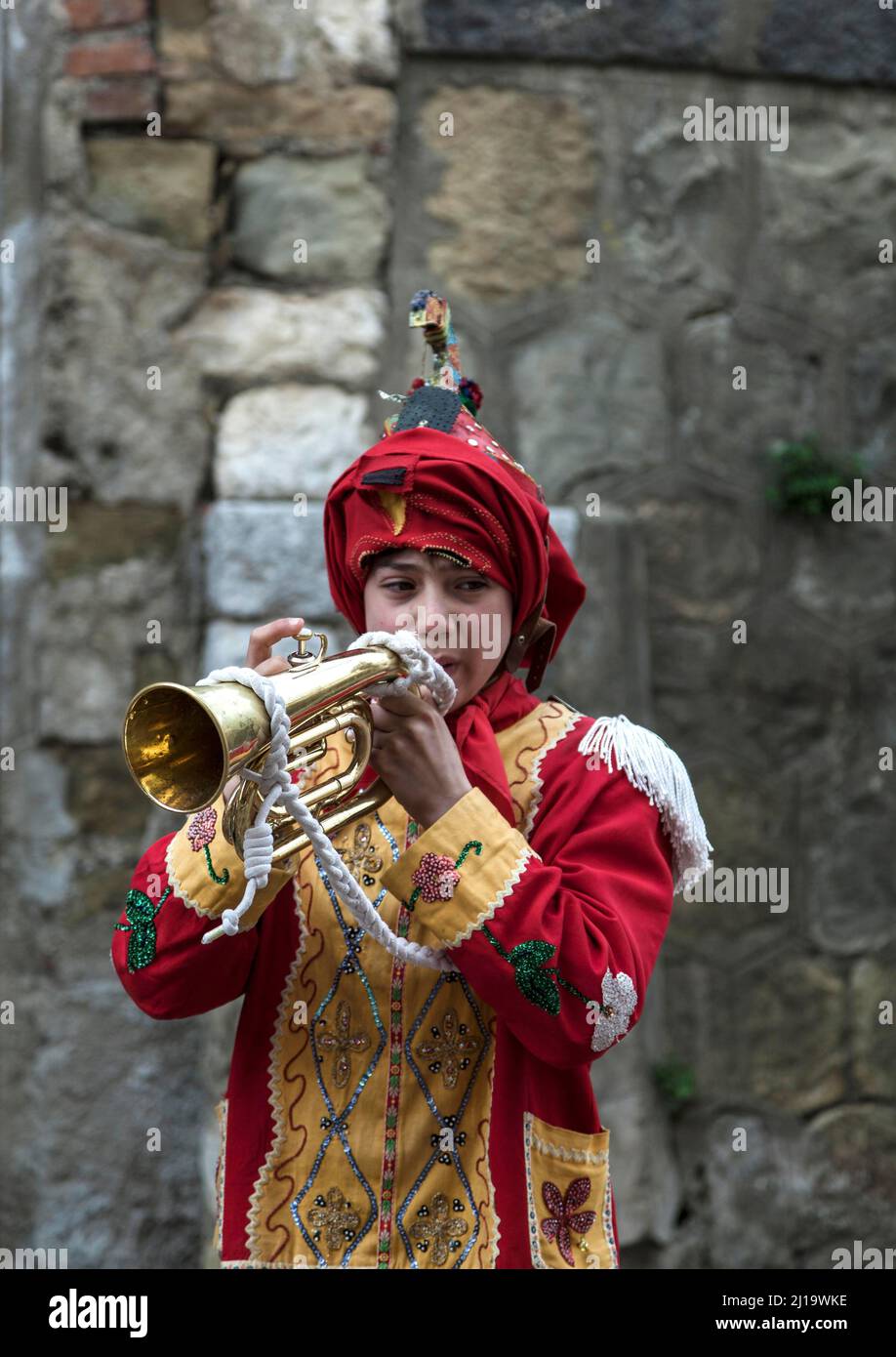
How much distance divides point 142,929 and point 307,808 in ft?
1.06

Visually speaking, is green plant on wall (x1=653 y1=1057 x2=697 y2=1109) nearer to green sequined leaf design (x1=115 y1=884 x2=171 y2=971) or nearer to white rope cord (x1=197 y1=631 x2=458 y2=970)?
white rope cord (x1=197 y1=631 x2=458 y2=970)

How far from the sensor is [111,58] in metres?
3.10

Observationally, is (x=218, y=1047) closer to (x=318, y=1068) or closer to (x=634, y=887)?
(x=318, y=1068)

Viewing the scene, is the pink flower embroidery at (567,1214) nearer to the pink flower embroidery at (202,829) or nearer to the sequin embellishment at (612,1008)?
the sequin embellishment at (612,1008)

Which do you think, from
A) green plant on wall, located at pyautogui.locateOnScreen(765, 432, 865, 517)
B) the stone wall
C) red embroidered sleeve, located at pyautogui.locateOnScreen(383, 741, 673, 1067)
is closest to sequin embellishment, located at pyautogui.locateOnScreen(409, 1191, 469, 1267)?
red embroidered sleeve, located at pyautogui.locateOnScreen(383, 741, 673, 1067)

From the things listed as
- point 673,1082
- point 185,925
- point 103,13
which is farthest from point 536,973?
point 103,13

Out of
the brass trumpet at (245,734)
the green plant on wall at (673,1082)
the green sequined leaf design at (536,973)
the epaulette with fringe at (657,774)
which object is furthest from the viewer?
the green plant on wall at (673,1082)

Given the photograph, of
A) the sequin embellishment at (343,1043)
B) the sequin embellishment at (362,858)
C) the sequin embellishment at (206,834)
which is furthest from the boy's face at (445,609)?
the sequin embellishment at (343,1043)

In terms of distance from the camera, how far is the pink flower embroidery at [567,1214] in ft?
6.07

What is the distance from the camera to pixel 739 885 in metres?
3.44

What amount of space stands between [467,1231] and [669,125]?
2.58 meters

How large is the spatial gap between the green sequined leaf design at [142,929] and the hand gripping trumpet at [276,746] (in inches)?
7.3

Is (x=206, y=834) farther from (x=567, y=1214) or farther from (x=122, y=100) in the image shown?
(x=122, y=100)
